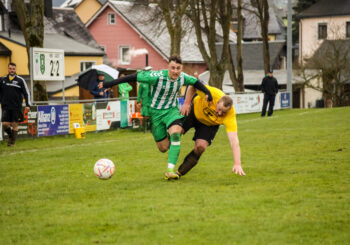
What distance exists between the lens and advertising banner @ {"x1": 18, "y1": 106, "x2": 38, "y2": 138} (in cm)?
1839

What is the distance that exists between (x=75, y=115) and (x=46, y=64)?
1920 millimetres

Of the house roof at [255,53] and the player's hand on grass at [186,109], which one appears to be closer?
the player's hand on grass at [186,109]

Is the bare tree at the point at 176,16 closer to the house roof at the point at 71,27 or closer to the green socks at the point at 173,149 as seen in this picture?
the house roof at the point at 71,27

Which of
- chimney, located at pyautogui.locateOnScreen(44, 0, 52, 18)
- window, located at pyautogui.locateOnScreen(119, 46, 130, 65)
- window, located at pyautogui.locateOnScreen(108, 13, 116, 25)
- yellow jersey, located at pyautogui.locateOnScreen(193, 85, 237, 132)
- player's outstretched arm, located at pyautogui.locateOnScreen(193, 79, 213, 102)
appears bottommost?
yellow jersey, located at pyautogui.locateOnScreen(193, 85, 237, 132)

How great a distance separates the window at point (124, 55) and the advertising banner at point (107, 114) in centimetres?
3838

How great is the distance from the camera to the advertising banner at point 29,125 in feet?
60.3

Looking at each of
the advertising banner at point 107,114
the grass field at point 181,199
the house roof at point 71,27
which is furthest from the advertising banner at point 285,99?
the grass field at point 181,199

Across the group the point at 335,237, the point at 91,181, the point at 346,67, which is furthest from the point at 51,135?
the point at 346,67

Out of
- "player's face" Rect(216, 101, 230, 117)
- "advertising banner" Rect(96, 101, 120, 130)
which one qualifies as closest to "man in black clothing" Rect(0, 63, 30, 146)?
"advertising banner" Rect(96, 101, 120, 130)

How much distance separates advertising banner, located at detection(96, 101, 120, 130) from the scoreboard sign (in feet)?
6.39

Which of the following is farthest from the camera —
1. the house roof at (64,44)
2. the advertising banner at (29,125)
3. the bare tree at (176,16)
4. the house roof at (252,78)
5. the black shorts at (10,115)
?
the house roof at (252,78)

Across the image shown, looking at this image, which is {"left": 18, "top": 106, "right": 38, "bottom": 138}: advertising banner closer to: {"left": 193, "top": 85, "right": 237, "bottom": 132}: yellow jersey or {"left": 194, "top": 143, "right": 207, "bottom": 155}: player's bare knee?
{"left": 193, "top": 85, "right": 237, "bottom": 132}: yellow jersey

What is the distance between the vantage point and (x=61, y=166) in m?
11.8

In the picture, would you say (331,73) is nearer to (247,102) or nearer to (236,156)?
(247,102)
